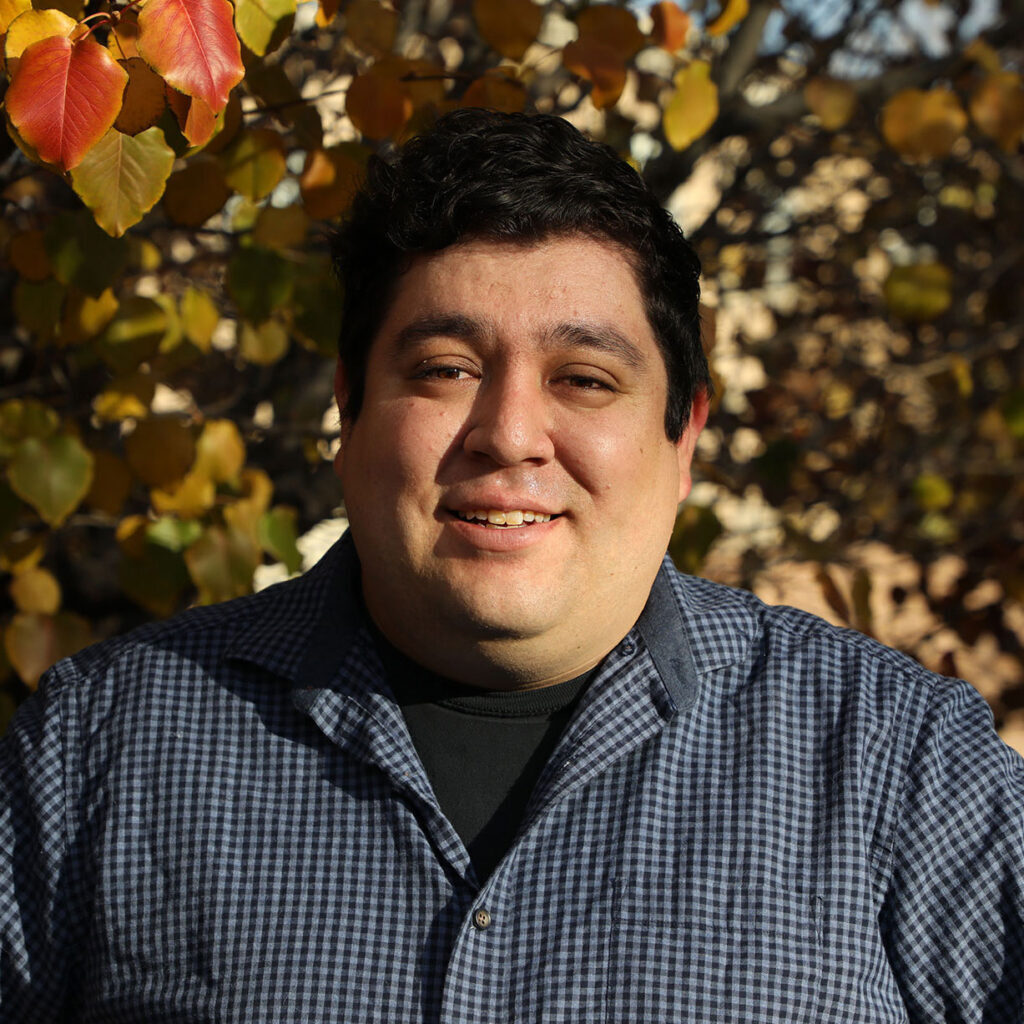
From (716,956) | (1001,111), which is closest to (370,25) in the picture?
(1001,111)

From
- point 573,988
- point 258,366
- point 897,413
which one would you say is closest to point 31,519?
point 258,366

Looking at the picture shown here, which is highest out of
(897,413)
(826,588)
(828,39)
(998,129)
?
(828,39)

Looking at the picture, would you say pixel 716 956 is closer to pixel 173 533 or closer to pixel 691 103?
pixel 173 533

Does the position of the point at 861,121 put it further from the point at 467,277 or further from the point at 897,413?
the point at 467,277

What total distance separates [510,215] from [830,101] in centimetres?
144

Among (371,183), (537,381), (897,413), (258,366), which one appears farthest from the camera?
(897,413)

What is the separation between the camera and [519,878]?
1.55 meters

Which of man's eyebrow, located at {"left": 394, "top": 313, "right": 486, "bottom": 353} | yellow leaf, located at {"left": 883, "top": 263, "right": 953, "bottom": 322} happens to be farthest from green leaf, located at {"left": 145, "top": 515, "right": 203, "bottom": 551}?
yellow leaf, located at {"left": 883, "top": 263, "right": 953, "bottom": 322}

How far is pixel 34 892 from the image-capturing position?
5.31 ft

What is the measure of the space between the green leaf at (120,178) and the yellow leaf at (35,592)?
43.8 inches

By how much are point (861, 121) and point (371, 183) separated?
2236 mm

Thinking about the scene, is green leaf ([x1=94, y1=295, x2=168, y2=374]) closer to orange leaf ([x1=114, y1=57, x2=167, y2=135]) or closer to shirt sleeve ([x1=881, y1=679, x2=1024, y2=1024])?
orange leaf ([x1=114, y1=57, x2=167, y2=135])

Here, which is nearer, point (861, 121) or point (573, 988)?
point (573, 988)

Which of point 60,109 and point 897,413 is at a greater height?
point 60,109
